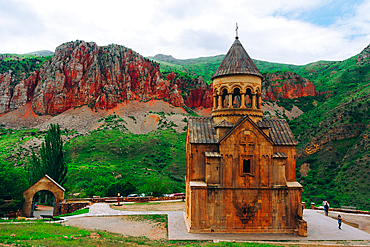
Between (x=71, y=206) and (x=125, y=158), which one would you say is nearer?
(x=71, y=206)

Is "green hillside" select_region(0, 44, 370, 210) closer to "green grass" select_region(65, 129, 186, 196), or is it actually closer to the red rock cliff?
"green grass" select_region(65, 129, 186, 196)

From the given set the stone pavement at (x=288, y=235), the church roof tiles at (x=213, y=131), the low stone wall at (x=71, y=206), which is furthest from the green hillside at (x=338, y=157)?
the low stone wall at (x=71, y=206)

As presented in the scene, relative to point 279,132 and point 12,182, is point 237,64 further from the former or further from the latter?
point 12,182

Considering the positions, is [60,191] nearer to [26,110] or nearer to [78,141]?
[78,141]

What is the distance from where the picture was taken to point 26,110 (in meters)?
93.0

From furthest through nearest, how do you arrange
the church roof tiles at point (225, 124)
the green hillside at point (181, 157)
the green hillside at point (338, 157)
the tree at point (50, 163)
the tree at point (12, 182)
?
the green hillside at point (181, 157) → the green hillside at point (338, 157) → the tree at point (50, 163) → the tree at point (12, 182) → the church roof tiles at point (225, 124)

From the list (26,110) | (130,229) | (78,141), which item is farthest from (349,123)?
(26,110)

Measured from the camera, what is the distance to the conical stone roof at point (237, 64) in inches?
709

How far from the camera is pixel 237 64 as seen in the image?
18.3 m

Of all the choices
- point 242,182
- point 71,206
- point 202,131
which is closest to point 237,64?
point 202,131

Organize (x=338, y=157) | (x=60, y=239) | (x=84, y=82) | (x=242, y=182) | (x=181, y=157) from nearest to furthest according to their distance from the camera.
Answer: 1. (x=60, y=239)
2. (x=242, y=182)
3. (x=338, y=157)
4. (x=181, y=157)
5. (x=84, y=82)

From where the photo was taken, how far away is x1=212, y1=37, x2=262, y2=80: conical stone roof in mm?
18016

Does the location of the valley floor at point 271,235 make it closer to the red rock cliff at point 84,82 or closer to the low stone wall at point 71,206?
the low stone wall at point 71,206

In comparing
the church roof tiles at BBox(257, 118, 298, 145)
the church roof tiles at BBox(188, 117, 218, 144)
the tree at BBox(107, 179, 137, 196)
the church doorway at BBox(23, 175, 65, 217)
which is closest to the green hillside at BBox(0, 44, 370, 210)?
the tree at BBox(107, 179, 137, 196)
